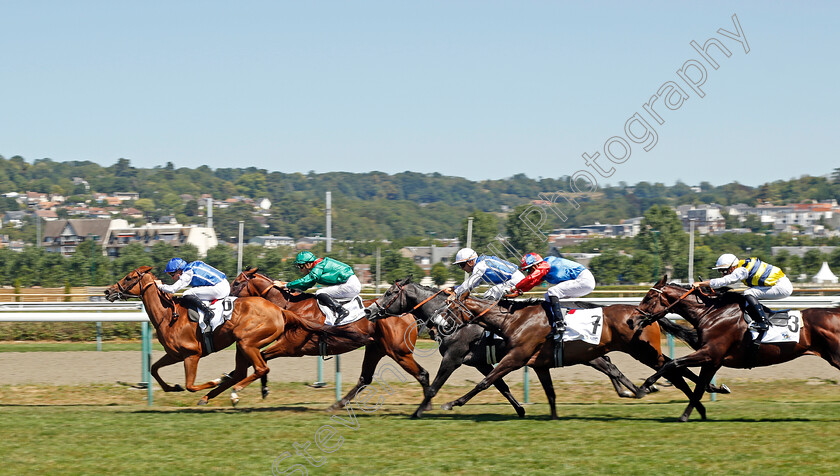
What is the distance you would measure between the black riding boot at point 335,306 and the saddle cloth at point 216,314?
87 centimetres

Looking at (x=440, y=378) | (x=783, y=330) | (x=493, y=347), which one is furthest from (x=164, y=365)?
(x=783, y=330)

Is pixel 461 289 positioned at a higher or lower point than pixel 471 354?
higher

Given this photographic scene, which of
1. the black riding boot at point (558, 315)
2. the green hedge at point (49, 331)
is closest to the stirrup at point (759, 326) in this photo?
the black riding boot at point (558, 315)

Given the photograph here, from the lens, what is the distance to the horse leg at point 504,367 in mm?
7113

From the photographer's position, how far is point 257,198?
186250 millimetres

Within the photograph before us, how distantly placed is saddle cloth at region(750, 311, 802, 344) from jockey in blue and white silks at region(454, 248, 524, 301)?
2070 mm

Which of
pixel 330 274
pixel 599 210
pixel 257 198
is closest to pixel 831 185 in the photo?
pixel 599 210

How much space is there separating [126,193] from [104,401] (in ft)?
573

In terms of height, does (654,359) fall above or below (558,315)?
below

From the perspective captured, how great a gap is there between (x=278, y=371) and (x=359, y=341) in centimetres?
317

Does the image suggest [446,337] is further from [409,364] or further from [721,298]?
[721,298]

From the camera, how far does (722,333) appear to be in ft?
23.7

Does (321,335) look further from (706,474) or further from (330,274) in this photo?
(706,474)

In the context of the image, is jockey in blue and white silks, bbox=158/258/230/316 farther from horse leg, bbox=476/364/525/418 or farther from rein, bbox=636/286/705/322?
rein, bbox=636/286/705/322
